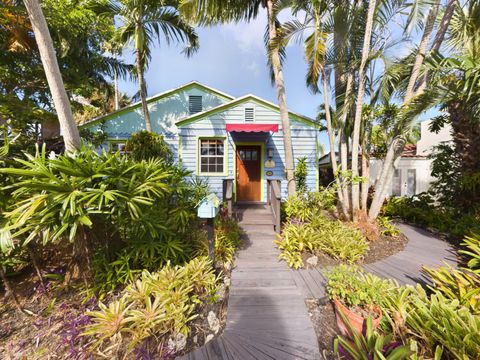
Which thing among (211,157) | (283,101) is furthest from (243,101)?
(211,157)

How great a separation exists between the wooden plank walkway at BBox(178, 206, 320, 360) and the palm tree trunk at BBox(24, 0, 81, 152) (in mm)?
3497

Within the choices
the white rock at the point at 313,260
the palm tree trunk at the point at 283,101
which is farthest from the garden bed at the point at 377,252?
the palm tree trunk at the point at 283,101

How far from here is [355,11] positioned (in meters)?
4.14

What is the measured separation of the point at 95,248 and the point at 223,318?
252 centimetres

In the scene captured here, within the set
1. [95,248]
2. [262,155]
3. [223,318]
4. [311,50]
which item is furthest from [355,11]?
[95,248]

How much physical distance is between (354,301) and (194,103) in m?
9.70

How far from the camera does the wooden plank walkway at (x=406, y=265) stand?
296cm

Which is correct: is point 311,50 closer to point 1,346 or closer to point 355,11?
point 355,11

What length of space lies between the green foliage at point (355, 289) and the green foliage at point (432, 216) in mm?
→ 3396

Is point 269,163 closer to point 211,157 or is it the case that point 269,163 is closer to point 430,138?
point 211,157

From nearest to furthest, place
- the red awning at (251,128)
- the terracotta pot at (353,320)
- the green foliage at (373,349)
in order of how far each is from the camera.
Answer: the green foliage at (373,349) → the terracotta pot at (353,320) → the red awning at (251,128)

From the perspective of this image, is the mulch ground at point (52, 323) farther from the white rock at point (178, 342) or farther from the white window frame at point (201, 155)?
the white window frame at point (201, 155)

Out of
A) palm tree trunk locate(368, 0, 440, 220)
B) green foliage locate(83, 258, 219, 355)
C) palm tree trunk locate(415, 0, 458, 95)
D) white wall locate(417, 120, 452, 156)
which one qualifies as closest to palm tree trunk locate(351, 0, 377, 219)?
palm tree trunk locate(368, 0, 440, 220)

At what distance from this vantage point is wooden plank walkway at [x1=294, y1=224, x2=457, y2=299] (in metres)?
2.96
